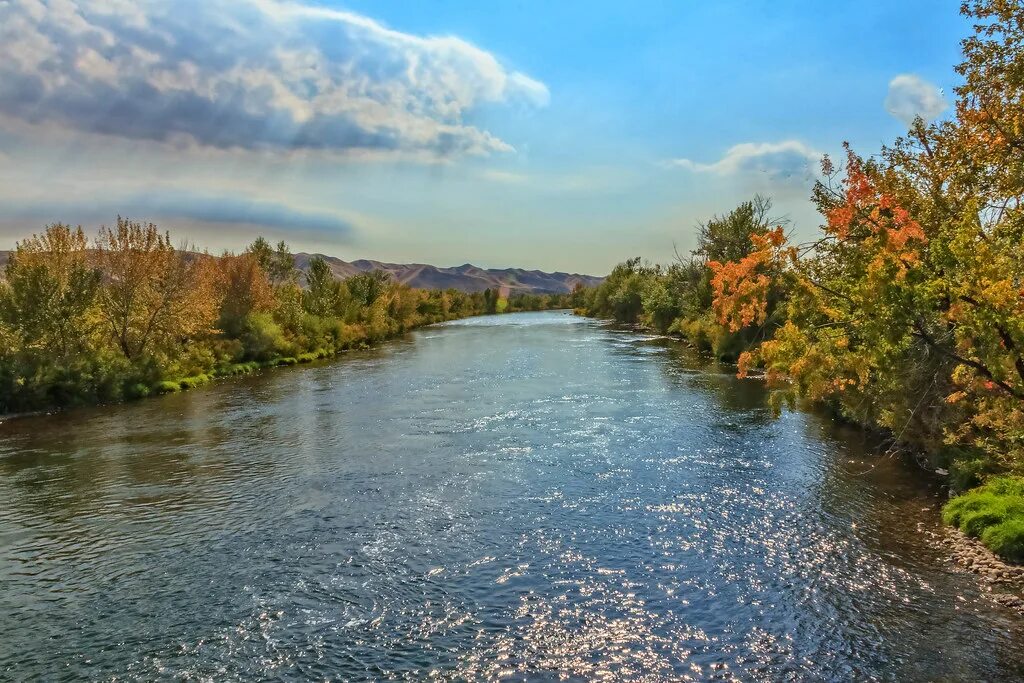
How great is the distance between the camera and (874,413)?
70.6ft

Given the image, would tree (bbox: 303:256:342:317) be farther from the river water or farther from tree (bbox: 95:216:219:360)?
the river water

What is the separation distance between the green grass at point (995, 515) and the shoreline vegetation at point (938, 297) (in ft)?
0.10

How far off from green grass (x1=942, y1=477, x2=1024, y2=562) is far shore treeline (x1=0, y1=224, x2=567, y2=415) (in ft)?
113

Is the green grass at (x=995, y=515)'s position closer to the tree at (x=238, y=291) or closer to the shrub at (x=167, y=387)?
the shrub at (x=167, y=387)

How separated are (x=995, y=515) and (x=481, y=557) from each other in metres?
10.6

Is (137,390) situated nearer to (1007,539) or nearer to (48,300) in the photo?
(48,300)

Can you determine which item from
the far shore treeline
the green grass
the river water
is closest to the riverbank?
the green grass

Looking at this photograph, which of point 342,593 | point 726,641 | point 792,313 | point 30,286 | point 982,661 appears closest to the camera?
point 982,661

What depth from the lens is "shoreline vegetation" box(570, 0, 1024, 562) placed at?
1113 cm

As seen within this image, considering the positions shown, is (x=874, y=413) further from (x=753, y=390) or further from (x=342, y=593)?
(x=342, y=593)

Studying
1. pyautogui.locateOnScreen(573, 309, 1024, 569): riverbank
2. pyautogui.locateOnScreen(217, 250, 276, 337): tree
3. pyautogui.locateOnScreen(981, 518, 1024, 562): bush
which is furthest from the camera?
pyautogui.locateOnScreen(217, 250, 276, 337): tree

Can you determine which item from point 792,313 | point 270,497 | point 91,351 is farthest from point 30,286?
point 792,313

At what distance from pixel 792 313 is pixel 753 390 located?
14.4m

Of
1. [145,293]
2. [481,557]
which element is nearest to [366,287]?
[145,293]
